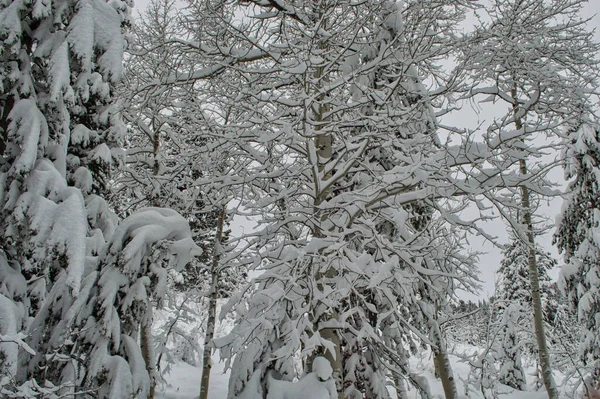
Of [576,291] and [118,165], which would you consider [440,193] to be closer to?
[118,165]

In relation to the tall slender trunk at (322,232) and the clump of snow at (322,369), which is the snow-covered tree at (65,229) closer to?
the tall slender trunk at (322,232)

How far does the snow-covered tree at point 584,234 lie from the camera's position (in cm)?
1108

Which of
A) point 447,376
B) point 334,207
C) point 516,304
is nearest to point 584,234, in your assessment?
point 447,376

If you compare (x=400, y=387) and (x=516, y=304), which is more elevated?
(x=516, y=304)

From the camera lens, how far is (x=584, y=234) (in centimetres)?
1151

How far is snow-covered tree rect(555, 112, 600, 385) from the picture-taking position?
Answer: 11078 mm

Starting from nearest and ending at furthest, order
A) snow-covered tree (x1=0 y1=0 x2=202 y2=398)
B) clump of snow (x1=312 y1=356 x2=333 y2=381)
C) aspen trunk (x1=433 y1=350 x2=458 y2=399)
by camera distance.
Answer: clump of snow (x1=312 y1=356 x2=333 y2=381) < snow-covered tree (x1=0 y1=0 x2=202 y2=398) < aspen trunk (x1=433 y1=350 x2=458 y2=399)

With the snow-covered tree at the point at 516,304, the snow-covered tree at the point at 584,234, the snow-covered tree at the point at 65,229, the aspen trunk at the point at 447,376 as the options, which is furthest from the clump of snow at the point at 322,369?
the snow-covered tree at the point at 516,304

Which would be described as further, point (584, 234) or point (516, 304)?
point (516, 304)

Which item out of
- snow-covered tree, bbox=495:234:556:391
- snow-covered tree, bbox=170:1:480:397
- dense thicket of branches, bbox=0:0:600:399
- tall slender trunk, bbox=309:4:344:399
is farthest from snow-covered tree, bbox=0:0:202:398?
snow-covered tree, bbox=495:234:556:391

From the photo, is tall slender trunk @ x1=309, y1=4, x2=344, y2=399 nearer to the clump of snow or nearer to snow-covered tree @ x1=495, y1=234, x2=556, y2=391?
the clump of snow

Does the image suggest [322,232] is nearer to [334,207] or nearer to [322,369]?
[334,207]

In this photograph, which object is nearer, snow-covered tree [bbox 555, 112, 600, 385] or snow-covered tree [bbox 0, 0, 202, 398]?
snow-covered tree [bbox 0, 0, 202, 398]

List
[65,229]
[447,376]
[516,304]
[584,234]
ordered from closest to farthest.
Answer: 1. [65,229]
2. [447,376]
3. [584,234]
4. [516,304]
